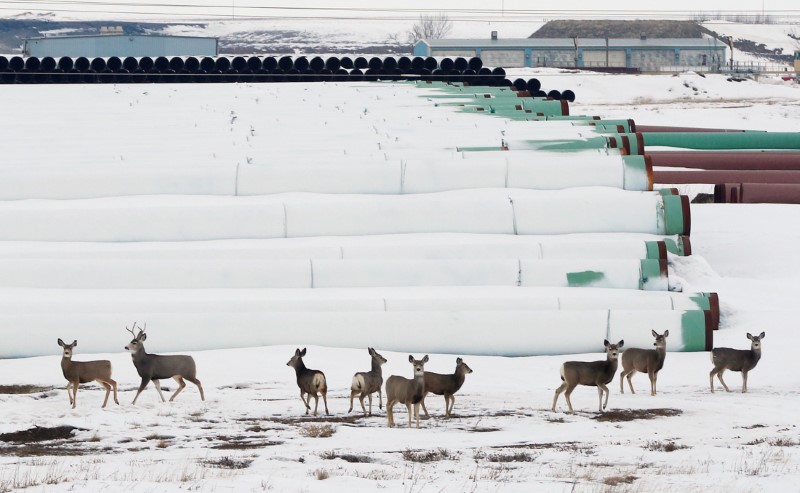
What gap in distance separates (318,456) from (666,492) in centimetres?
348

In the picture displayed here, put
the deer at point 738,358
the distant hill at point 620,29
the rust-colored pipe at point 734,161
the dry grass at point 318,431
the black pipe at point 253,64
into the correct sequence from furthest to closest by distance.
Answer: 1. the distant hill at point 620,29
2. the black pipe at point 253,64
3. the rust-colored pipe at point 734,161
4. the deer at point 738,358
5. the dry grass at point 318,431

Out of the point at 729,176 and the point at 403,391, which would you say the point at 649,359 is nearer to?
the point at 403,391

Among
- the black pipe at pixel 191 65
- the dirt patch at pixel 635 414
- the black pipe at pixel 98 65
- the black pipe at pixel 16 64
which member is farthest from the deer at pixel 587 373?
the black pipe at pixel 16 64

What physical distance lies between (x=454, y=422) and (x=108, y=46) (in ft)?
Answer: 177

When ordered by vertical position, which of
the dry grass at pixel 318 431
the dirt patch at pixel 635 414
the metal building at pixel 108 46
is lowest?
the dirt patch at pixel 635 414

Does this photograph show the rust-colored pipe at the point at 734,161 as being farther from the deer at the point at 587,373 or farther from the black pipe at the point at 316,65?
the deer at the point at 587,373

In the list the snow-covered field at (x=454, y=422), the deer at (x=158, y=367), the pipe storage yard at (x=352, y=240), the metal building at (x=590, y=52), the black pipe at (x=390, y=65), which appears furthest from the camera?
→ the metal building at (x=590, y=52)

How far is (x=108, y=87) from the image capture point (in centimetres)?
4119

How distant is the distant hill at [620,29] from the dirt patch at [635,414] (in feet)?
481

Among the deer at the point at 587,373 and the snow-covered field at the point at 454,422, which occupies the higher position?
the deer at the point at 587,373

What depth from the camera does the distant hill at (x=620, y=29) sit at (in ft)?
522

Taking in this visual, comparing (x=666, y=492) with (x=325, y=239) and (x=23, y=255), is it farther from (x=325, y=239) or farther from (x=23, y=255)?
(x=23, y=255)

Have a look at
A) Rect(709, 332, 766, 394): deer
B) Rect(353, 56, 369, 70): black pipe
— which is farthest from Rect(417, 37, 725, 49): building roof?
Rect(709, 332, 766, 394): deer

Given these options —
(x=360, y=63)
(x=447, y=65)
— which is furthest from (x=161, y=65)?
(x=447, y=65)
